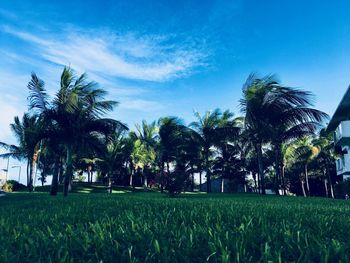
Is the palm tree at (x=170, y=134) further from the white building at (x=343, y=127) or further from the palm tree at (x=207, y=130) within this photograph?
the white building at (x=343, y=127)

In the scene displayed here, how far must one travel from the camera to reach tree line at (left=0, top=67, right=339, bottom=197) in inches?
528

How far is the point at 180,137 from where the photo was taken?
32.9 m

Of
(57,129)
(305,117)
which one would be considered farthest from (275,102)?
(57,129)

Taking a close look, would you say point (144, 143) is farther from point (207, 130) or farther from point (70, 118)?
point (70, 118)

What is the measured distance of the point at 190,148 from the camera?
33094 mm

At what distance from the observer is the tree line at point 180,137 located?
13406mm

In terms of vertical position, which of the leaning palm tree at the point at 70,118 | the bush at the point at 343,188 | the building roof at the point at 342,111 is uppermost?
the building roof at the point at 342,111

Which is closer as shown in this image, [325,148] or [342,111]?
[342,111]

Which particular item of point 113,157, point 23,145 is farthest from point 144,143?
point 23,145

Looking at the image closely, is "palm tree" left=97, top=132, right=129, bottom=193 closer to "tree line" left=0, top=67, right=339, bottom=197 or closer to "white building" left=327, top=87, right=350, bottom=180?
"tree line" left=0, top=67, right=339, bottom=197

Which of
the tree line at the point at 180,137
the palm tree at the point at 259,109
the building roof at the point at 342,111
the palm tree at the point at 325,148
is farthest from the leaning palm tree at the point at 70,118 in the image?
the palm tree at the point at 325,148

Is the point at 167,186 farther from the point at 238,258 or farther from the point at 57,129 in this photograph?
the point at 238,258

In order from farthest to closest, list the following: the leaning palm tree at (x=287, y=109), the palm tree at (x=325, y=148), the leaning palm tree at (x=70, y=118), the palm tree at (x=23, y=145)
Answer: the palm tree at (x=325, y=148) → the palm tree at (x=23, y=145) → the leaning palm tree at (x=287, y=109) → the leaning palm tree at (x=70, y=118)

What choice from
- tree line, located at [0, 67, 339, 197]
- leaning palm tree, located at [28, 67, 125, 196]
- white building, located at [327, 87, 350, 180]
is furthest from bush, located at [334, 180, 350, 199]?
leaning palm tree, located at [28, 67, 125, 196]
